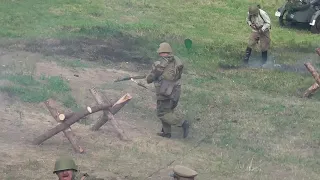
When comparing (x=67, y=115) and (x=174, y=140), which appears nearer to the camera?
(x=67, y=115)

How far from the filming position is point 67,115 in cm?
1208

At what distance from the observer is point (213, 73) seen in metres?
19.2

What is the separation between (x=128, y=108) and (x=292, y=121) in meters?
3.48

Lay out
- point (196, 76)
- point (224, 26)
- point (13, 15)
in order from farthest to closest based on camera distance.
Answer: point (224, 26)
point (13, 15)
point (196, 76)

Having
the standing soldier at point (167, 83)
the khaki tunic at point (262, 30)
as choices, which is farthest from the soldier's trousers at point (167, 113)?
the khaki tunic at point (262, 30)

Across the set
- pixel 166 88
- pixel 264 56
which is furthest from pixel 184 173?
pixel 264 56

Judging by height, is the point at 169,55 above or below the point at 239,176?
above

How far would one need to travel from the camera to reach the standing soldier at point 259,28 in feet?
65.3

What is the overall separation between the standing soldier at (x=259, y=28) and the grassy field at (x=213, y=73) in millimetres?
735

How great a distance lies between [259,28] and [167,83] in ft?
23.3

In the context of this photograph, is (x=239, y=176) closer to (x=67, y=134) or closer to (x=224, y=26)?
(x=67, y=134)

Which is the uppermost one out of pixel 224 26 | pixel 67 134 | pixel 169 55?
pixel 169 55

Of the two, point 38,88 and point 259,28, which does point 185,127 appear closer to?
point 38,88

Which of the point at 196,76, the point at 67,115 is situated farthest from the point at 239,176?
the point at 196,76
